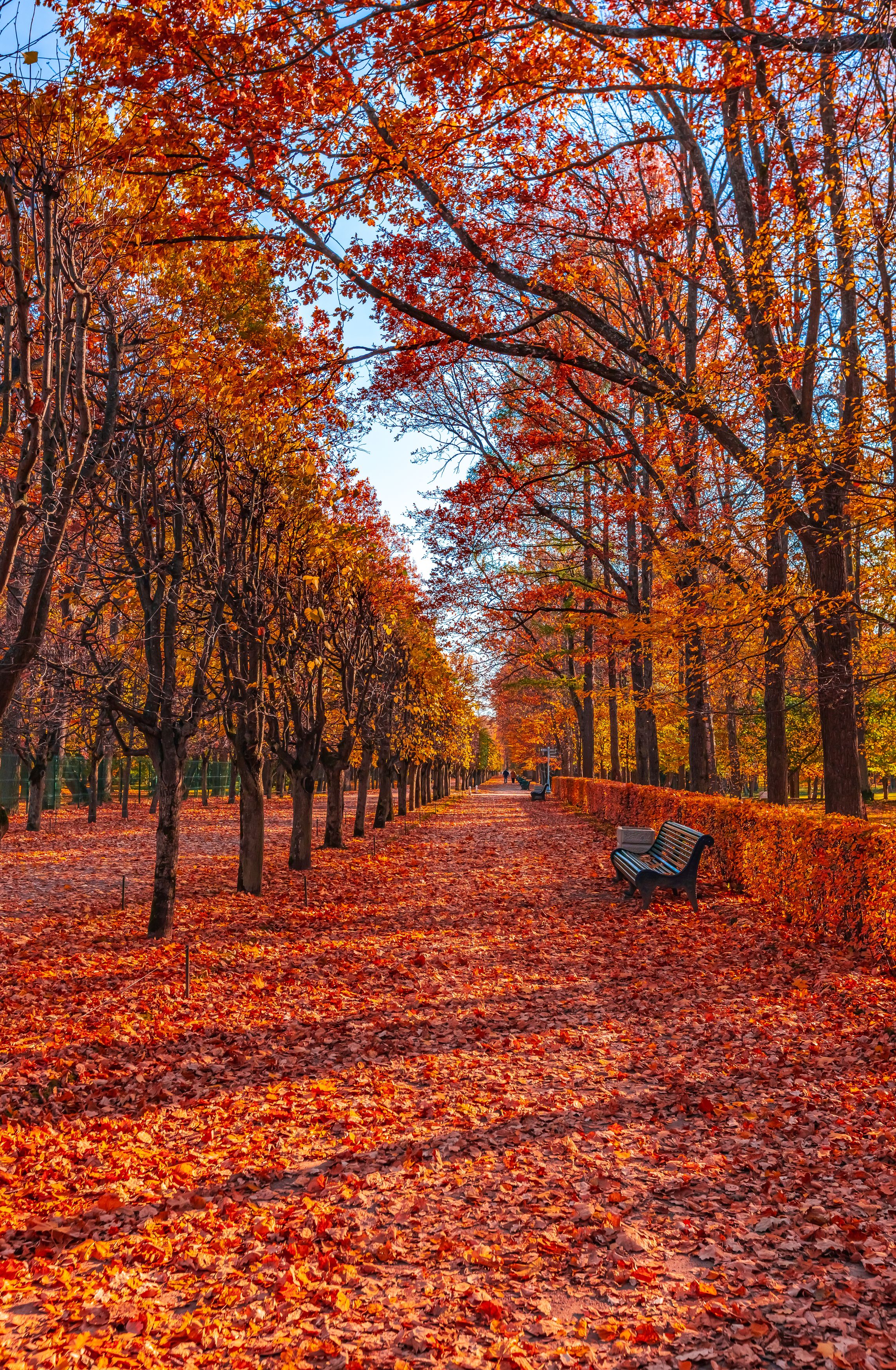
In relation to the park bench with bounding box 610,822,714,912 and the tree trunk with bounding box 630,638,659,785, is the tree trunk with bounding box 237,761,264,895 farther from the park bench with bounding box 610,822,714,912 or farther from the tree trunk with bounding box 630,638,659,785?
the tree trunk with bounding box 630,638,659,785

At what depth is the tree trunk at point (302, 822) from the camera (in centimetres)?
1383

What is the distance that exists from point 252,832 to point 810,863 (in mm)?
7709

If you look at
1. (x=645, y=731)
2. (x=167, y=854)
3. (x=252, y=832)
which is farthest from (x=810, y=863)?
(x=645, y=731)

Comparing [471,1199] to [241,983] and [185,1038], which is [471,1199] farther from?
[241,983]

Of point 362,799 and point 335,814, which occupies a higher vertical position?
point 362,799

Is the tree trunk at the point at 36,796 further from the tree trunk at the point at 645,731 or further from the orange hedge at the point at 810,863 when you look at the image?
the orange hedge at the point at 810,863

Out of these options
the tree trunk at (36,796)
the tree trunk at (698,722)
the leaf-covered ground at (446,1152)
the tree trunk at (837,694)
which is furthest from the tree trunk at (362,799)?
the tree trunk at (837,694)

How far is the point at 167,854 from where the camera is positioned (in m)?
9.00

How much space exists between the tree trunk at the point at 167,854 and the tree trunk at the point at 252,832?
250 centimetres

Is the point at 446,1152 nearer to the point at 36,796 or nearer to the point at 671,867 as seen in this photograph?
the point at 671,867

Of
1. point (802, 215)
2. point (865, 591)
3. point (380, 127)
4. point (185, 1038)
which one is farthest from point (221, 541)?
point (865, 591)

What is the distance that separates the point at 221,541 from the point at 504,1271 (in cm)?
848

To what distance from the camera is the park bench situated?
10602 mm

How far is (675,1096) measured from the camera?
16.7ft
